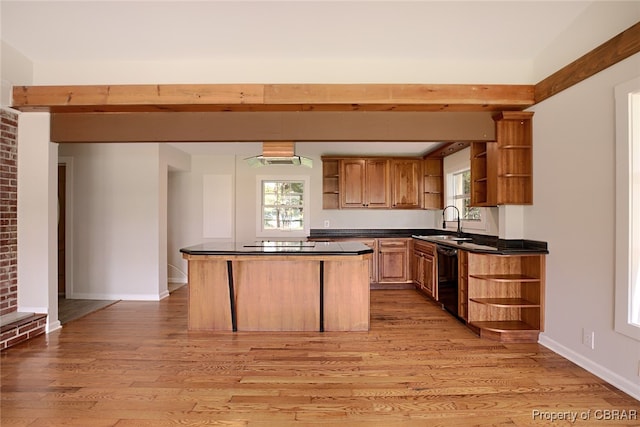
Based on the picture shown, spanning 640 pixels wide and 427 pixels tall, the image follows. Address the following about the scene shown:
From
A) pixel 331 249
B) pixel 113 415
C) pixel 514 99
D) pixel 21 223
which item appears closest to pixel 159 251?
pixel 21 223

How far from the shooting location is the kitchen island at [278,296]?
370 centimetres

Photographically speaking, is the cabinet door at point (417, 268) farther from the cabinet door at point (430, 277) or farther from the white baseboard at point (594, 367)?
the white baseboard at point (594, 367)

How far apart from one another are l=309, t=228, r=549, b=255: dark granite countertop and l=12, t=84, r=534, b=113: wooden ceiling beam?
4.59 ft

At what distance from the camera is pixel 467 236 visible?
536 centimetres

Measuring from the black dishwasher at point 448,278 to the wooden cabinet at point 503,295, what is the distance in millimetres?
257

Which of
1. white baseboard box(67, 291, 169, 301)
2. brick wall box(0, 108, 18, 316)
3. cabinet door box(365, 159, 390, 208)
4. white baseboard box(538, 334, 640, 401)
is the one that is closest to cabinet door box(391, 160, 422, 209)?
cabinet door box(365, 159, 390, 208)

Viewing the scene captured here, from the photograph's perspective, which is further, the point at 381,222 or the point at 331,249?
the point at 381,222

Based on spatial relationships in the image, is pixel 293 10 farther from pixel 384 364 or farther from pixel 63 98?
pixel 384 364

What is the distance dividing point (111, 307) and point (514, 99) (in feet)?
17.9

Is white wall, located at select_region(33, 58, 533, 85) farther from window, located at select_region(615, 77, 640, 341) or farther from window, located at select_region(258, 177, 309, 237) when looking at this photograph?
window, located at select_region(258, 177, 309, 237)

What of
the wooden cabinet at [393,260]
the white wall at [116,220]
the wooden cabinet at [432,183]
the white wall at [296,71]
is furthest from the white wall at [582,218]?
the white wall at [116,220]

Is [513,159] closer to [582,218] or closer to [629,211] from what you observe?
[582,218]

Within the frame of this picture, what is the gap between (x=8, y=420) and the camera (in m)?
2.07

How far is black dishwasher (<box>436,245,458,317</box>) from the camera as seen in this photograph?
4.04 meters
